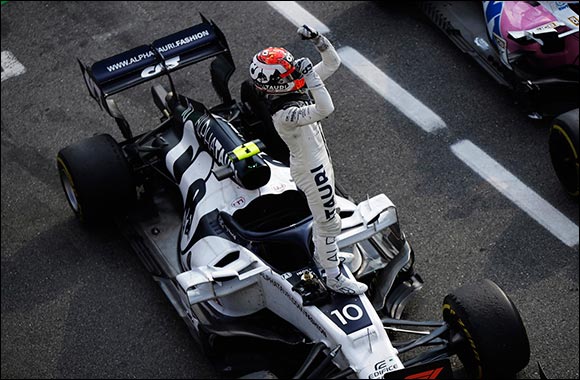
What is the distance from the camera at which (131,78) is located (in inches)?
352

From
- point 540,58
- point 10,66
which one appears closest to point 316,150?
point 540,58

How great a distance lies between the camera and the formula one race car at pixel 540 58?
9.14 m

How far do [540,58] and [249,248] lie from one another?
12.2 feet

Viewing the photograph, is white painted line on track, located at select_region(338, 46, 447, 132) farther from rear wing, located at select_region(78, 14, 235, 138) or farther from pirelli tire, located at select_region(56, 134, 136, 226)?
pirelli tire, located at select_region(56, 134, 136, 226)

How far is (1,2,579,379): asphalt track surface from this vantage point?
841cm

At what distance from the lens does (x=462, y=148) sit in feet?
32.3

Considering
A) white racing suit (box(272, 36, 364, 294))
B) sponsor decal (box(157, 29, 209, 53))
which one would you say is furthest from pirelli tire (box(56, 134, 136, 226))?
white racing suit (box(272, 36, 364, 294))

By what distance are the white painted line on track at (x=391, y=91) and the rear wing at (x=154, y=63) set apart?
6.52 ft

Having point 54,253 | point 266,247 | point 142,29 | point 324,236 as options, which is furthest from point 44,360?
point 142,29

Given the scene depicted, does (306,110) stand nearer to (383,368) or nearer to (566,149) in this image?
(383,368)

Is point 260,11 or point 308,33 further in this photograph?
point 260,11

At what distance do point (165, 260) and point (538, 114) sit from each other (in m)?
3.87

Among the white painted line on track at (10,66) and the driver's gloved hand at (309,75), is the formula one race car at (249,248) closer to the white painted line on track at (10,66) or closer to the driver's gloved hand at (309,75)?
the driver's gloved hand at (309,75)

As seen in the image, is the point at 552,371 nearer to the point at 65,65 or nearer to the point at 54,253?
the point at 54,253
